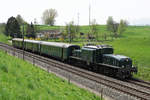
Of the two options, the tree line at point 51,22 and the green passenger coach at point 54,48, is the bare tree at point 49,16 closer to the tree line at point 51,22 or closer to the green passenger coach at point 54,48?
the tree line at point 51,22

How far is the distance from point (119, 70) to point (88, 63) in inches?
237

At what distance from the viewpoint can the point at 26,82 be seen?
454 inches

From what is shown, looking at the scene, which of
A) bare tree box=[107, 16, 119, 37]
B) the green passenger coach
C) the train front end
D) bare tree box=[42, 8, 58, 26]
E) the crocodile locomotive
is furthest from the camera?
bare tree box=[42, 8, 58, 26]

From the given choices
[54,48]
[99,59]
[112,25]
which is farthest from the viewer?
[112,25]

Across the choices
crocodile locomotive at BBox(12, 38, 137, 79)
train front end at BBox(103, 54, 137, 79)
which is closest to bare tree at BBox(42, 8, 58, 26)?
crocodile locomotive at BBox(12, 38, 137, 79)

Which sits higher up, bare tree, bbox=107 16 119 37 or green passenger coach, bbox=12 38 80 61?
bare tree, bbox=107 16 119 37

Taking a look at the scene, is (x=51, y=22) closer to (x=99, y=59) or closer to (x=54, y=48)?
(x=54, y=48)

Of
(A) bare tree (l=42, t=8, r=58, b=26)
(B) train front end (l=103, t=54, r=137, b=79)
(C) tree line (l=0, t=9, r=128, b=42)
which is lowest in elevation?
(B) train front end (l=103, t=54, r=137, b=79)

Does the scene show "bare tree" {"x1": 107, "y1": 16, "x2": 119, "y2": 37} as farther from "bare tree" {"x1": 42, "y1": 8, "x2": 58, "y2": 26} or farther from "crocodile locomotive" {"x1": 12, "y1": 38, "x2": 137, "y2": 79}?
"crocodile locomotive" {"x1": 12, "y1": 38, "x2": 137, "y2": 79}

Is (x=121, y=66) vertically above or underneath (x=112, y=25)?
underneath

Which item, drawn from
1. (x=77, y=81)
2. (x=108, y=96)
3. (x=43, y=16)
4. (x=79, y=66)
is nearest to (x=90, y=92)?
(x=108, y=96)

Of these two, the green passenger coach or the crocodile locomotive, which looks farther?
the green passenger coach

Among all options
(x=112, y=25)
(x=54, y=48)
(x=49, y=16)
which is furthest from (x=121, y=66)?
(x=49, y=16)

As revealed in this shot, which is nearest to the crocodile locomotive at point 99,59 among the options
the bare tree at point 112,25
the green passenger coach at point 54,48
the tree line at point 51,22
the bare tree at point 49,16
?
the green passenger coach at point 54,48
